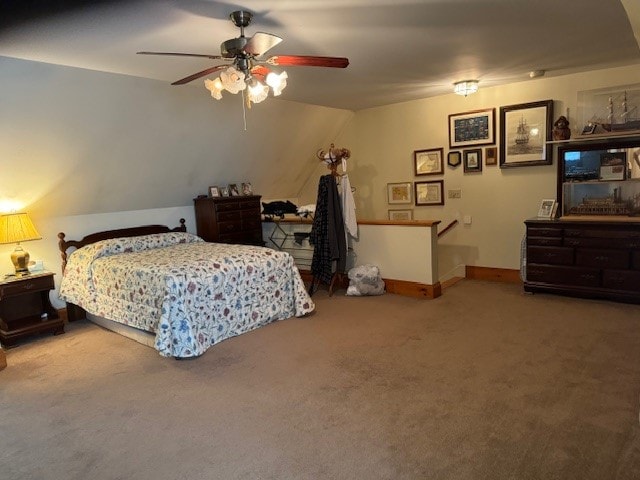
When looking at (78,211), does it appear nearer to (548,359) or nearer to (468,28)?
(468,28)

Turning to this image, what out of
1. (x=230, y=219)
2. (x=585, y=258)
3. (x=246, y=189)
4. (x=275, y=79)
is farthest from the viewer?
(x=246, y=189)

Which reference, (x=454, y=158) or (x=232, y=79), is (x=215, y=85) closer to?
(x=232, y=79)

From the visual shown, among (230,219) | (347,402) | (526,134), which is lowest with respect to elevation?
(347,402)

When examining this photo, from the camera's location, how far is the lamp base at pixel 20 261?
13.7ft

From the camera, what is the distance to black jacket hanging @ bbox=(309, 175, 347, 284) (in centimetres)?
497

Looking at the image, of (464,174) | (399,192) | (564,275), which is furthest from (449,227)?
(564,275)

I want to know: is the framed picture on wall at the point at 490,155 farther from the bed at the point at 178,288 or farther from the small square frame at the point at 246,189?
the small square frame at the point at 246,189

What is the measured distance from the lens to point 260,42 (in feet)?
7.95

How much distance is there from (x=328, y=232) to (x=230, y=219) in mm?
1396

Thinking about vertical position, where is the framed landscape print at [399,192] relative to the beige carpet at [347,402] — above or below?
above

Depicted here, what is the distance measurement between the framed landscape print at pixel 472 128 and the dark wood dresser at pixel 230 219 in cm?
267

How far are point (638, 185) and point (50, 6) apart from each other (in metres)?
5.26

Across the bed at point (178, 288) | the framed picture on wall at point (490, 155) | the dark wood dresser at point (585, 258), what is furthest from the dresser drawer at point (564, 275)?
the bed at point (178, 288)

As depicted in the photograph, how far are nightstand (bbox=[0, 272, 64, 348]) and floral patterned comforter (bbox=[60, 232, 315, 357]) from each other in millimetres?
247
